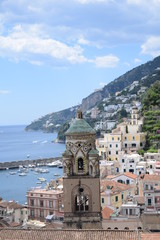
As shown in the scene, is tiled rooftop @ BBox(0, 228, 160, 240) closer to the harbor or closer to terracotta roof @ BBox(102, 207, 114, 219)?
terracotta roof @ BBox(102, 207, 114, 219)

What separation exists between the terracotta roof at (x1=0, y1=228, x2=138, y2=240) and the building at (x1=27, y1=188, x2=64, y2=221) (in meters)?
27.0

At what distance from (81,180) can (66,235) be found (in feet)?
17.2

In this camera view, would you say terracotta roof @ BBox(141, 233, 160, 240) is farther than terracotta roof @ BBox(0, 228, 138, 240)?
No

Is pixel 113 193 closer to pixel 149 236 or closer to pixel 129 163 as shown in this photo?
pixel 129 163

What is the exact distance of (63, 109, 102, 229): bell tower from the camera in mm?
23281

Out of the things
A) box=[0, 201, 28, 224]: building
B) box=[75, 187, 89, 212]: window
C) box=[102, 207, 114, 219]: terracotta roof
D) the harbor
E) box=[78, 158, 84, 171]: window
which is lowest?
the harbor

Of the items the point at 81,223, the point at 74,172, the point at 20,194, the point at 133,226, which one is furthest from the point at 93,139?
the point at 20,194

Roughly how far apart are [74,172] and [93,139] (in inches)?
78.4

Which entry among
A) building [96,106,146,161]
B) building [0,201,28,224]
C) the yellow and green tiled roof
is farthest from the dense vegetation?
the yellow and green tiled roof

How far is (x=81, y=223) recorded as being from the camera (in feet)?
76.0

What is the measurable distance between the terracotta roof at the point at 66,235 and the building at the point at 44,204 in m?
27.0

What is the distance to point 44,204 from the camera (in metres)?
48.1

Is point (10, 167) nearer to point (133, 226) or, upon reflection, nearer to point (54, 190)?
point (54, 190)

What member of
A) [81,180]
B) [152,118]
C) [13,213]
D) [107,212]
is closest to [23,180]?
[152,118]
